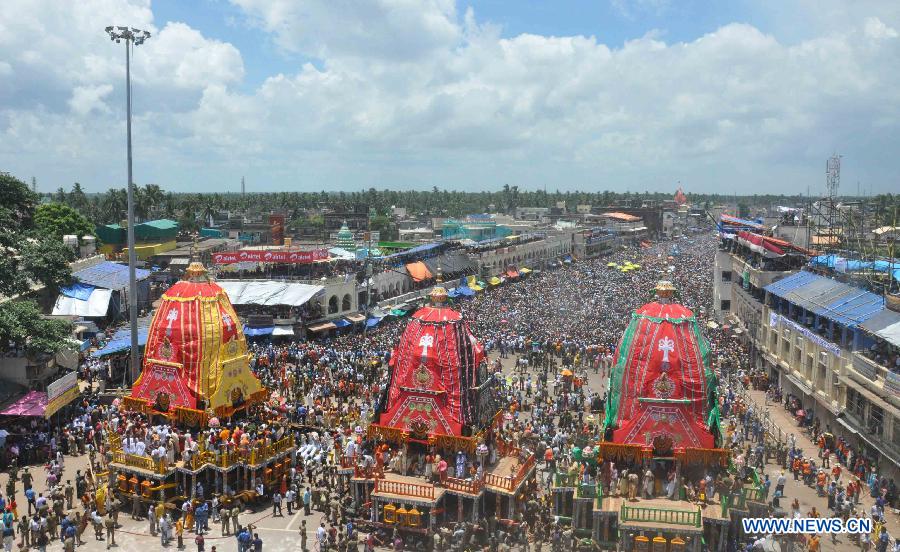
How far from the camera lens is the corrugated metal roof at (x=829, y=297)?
29.4 meters

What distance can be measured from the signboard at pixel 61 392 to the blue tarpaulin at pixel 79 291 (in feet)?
52.6

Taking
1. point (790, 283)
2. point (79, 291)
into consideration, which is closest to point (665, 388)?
point (790, 283)

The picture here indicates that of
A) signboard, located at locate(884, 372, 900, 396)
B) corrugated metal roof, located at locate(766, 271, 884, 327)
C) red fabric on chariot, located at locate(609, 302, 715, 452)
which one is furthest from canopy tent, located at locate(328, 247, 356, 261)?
signboard, located at locate(884, 372, 900, 396)

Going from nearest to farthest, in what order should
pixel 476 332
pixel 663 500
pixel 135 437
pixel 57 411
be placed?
pixel 663 500 → pixel 135 437 → pixel 57 411 → pixel 476 332

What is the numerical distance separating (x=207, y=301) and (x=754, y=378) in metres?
28.9

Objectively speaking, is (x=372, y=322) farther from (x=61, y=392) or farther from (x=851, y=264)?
(x=851, y=264)

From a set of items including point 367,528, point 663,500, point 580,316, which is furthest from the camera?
point 580,316

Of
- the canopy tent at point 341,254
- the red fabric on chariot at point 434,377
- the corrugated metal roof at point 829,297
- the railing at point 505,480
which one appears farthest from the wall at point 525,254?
the railing at point 505,480

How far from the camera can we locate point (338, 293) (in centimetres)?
4994

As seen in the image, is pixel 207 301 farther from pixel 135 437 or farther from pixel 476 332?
pixel 476 332

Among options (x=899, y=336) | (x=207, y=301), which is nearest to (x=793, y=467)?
(x=899, y=336)

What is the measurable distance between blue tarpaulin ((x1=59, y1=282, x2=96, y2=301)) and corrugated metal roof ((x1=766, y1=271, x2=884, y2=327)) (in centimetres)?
3908

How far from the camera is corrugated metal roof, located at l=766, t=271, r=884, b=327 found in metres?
29.4

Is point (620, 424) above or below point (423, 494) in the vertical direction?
above
